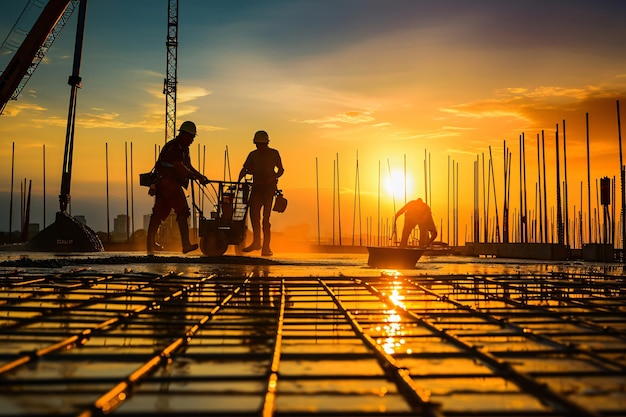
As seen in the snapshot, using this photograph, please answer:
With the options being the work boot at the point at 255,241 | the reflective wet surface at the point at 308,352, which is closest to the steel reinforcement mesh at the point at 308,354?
the reflective wet surface at the point at 308,352

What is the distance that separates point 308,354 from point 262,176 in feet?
35.8

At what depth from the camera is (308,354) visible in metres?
4.12

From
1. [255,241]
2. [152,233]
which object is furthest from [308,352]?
[152,233]

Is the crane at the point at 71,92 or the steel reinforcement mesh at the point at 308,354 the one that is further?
the crane at the point at 71,92

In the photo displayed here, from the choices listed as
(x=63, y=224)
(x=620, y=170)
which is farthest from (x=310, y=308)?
(x=620, y=170)

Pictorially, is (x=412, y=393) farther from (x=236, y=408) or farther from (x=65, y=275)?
(x=65, y=275)

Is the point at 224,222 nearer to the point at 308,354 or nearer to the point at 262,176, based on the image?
the point at 262,176

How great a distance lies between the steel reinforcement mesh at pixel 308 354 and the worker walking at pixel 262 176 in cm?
707

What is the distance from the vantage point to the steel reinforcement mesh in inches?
118

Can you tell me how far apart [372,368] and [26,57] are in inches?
940

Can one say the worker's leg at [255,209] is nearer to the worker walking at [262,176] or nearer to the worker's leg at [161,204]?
the worker walking at [262,176]

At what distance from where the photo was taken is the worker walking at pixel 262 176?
14.8 meters

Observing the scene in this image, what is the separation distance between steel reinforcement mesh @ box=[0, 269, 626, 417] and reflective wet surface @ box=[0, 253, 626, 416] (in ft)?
0.04

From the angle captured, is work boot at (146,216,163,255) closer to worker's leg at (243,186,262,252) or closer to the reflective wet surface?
worker's leg at (243,186,262,252)
